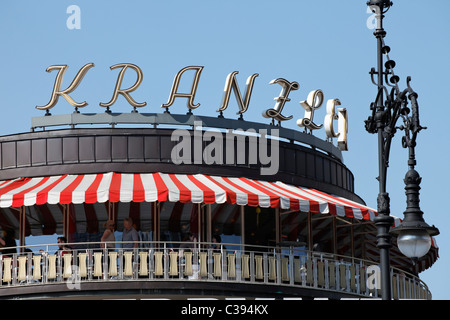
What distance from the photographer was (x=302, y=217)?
121 feet

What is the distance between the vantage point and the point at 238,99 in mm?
37000

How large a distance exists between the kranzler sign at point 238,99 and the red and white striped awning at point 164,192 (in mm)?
2777

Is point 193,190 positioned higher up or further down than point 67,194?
higher up

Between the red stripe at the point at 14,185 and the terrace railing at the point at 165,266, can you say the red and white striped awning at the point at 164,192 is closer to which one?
the red stripe at the point at 14,185

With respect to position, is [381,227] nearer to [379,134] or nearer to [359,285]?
[379,134]

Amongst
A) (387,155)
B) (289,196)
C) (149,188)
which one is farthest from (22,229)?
(387,155)

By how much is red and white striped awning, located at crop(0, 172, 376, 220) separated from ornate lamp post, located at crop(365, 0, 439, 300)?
1006cm

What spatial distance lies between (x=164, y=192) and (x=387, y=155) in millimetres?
11459

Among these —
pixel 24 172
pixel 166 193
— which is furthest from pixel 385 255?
pixel 24 172

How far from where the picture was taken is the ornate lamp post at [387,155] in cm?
2066

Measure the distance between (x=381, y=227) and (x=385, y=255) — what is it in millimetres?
608

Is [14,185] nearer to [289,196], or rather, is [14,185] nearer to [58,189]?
[58,189]
